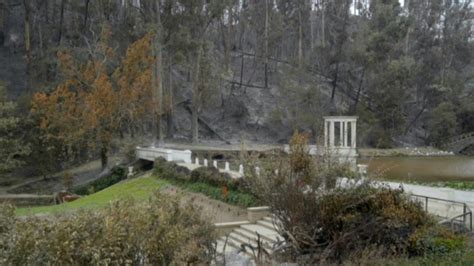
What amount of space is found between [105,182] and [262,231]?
17.2m

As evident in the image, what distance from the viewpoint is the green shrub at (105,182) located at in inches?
1190

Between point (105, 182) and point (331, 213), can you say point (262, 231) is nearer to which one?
point (331, 213)

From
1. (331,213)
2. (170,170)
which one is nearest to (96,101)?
(170,170)

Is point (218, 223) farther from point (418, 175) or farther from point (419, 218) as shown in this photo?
point (418, 175)

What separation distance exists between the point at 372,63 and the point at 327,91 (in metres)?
7.73

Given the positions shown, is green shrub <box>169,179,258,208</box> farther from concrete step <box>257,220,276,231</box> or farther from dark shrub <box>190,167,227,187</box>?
concrete step <box>257,220,276,231</box>

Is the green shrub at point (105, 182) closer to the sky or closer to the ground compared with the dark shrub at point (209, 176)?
closer to the ground

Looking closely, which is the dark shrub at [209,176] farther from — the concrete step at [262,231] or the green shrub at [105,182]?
the green shrub at [105,182]

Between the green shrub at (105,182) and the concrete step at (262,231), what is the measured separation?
15636 mm

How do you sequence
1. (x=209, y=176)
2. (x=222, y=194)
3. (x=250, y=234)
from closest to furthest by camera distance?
(x=250, y=234), (x=222, y=194), (x=209, y=176)

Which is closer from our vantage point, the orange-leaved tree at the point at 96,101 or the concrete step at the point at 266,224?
the concrete step at the point at 266,224

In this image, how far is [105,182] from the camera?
101 ft

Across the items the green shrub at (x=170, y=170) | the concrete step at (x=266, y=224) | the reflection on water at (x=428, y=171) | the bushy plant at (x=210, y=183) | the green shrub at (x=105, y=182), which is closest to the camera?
the concrete step at (x=266, y=224)

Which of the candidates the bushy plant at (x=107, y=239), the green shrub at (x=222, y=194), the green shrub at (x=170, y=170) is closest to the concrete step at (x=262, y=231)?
the green shrub at (x=222, y=194)
